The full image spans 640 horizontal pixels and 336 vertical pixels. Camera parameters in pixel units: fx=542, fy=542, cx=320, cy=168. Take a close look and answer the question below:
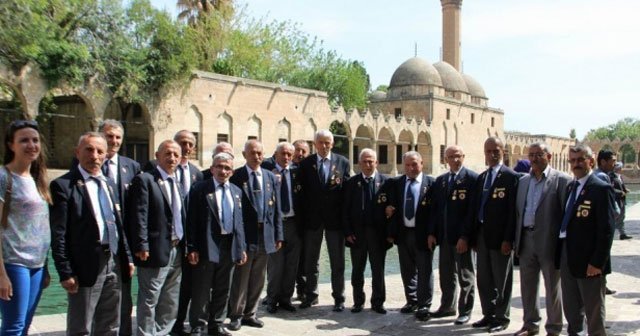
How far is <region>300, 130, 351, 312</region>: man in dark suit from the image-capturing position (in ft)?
21.0

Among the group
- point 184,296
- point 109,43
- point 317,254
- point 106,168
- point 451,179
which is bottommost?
point 184,296

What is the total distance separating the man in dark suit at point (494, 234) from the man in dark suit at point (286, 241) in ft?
6.33

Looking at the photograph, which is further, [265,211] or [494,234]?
[265,211]

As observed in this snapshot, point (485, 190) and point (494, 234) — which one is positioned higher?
point (485, 190)

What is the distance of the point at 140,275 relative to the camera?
4.73m

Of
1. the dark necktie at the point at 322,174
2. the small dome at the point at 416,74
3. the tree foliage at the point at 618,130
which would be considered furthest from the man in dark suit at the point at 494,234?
the tree foliage at the point at 618,130

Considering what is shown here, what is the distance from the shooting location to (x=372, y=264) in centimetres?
633

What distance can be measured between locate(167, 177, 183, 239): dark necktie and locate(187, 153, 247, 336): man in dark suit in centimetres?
13

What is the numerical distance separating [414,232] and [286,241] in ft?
4.94

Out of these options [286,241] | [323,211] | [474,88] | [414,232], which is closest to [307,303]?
[286,241]

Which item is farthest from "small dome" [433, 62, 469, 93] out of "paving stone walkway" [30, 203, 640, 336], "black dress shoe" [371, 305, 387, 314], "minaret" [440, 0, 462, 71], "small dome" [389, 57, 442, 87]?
"black dress shoe" [371, 305, 387, 314]

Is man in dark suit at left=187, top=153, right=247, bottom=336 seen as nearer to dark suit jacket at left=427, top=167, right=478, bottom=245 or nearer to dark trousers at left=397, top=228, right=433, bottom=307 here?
dark trousers at left=397, top=228, right=433, bottom=307

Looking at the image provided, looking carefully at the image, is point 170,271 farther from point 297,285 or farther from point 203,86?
point 203,86

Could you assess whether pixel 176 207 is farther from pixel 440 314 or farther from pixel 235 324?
pixel 440 314
